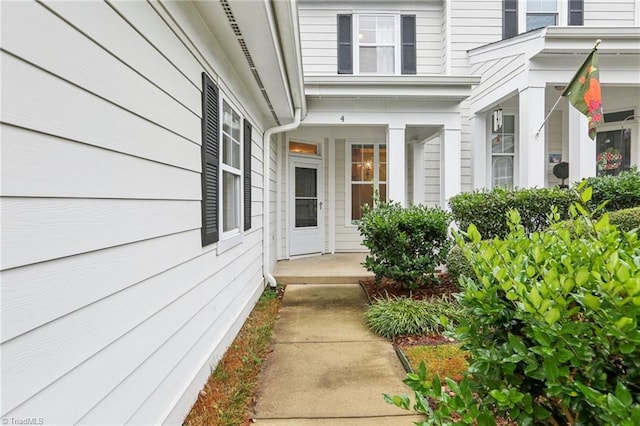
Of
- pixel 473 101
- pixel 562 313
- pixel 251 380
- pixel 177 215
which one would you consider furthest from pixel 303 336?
pixel 473 101

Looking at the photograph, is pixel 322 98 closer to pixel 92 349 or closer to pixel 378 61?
pixel 378 61

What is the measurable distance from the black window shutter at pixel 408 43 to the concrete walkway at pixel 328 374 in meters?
5.34

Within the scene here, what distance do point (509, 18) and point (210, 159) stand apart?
24.4 feet

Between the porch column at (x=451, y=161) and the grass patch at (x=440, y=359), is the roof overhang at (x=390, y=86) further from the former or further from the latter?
the grass patch at (x=440, y=359)

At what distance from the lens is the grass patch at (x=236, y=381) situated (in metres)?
2.14

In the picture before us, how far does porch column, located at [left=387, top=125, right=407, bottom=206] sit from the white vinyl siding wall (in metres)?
2.47

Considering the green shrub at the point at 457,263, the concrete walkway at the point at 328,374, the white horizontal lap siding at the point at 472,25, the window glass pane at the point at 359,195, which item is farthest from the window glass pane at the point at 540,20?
the concrete walkway at the point at 328,374

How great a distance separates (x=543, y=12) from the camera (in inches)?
276

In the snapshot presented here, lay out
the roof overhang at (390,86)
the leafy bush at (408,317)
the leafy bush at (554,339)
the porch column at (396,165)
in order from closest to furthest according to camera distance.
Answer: the leafy bush at (554,339)
the leafy bush at (408,317)
the roof overhang at (390,86)
the porch column at (396,165)

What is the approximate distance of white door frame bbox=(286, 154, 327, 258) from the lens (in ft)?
22.6

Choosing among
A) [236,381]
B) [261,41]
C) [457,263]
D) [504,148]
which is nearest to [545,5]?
[504,148]

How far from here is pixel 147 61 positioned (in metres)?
1.74

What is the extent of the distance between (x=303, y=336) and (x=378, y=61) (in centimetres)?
607

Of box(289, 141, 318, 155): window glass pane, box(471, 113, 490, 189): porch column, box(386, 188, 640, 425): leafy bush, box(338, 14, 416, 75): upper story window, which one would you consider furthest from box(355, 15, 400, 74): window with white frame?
box(386, 188, 640, 425): leafy bush
